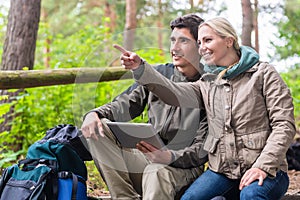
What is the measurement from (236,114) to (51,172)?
1.18 metres

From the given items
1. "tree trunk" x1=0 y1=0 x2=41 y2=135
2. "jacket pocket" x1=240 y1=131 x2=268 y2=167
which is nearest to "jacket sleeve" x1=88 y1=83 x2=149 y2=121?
"jacket pocket" x1=240 y1=131 x2=268 y2=167

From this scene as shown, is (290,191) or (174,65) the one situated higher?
(174,65)

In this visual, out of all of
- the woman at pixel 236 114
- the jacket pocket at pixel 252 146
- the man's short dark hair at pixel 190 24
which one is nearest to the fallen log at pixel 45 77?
the man's short dark hair at pixel 190 24

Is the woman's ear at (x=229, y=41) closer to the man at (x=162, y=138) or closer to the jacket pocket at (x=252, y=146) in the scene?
the man at (x=162, y=138)

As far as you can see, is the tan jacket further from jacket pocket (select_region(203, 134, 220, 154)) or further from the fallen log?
the fallen log

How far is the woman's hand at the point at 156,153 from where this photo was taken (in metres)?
2.80

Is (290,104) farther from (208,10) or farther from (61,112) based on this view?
(208,10)

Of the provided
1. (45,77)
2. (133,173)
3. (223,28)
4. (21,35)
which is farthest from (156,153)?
(21,35)

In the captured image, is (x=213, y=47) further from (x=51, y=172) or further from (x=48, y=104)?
(x=48, y=104)

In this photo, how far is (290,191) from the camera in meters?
3.55

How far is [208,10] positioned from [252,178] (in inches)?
444

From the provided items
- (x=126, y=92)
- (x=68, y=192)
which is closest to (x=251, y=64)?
(x=126, y=92)

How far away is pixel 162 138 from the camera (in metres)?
3.02

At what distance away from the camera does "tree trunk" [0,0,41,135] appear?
5.37 meters
